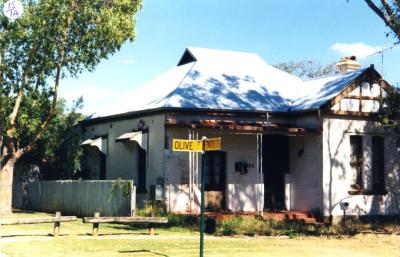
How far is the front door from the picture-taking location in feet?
71.4

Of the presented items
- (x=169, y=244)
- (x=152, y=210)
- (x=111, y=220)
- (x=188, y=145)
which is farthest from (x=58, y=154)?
(x=188, y=145)

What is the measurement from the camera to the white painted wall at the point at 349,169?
70.9 feet

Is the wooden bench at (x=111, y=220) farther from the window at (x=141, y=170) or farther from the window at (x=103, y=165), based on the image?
the window at (x=103, y=165)

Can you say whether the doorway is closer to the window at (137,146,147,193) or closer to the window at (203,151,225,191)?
the window at (203,151,225,191)

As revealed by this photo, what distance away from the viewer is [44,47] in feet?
75.6

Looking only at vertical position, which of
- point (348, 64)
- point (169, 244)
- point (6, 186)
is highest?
point (348, 64)

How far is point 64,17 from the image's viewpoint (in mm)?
22469

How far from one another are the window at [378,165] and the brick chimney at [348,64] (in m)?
3.99

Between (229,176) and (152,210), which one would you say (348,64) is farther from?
(152,210)

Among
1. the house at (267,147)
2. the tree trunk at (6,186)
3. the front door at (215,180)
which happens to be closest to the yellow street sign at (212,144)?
the house at (267,147)

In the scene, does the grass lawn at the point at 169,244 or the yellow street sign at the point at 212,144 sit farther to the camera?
the grass lawn at the point at 169,244

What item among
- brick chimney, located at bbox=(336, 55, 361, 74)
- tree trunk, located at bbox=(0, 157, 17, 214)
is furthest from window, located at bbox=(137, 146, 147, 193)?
brick chimney, located at bbox=(336, 55, 361, 74)

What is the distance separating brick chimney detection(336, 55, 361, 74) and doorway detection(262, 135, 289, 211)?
4944mm

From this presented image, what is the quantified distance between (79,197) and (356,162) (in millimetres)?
10644
